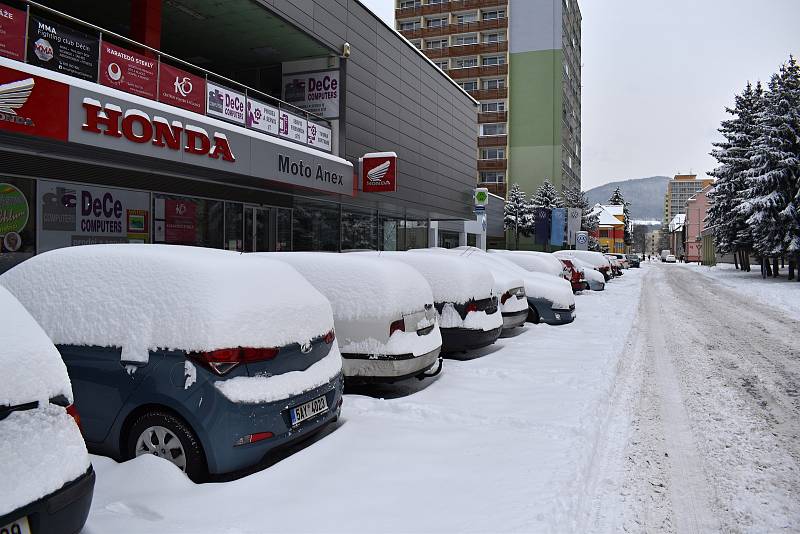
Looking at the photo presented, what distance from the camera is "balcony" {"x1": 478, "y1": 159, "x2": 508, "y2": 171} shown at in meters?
70.1

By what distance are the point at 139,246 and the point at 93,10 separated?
1494cm

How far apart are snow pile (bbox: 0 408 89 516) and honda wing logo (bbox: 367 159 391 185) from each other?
58.9 ft

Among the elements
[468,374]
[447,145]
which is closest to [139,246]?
[468,374]

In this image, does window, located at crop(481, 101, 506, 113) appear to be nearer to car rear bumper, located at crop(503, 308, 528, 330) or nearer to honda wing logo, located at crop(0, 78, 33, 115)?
car rear bumper, located at crop(503, 308, 528, 330)

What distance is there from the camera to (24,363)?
7.88 feet

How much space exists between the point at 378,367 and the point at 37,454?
367 centimetres

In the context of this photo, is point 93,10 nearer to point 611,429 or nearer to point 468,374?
point 468,374

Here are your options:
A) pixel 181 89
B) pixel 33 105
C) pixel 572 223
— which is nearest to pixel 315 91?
pixel 181 89

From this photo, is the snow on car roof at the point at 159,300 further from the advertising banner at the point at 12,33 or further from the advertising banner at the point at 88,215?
the advertising banner at the point at 88,215

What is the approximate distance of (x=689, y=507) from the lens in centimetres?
369

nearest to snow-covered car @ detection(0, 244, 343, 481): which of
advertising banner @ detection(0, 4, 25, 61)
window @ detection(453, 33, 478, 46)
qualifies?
advertising banner @ detection(0, 4, 25, 61)

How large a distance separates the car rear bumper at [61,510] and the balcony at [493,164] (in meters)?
70.3

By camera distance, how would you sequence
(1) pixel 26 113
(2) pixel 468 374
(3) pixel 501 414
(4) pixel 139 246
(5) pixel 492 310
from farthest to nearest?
(1) pixel 26 113
(5) pixel 492 310
(2) pixel 468 374
(3) pixel 501 414
(4) pixel 139 246

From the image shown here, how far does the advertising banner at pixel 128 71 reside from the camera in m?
10.9
